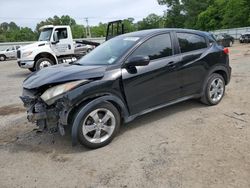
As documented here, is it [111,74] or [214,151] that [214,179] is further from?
[111,74]

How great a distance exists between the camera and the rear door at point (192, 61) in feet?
16.8

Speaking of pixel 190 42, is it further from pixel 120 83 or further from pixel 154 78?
pixel 120 83

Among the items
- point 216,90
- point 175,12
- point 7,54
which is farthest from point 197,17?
point 216,90

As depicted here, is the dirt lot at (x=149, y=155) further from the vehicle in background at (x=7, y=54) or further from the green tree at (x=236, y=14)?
the green tree at (x=236, y=14)

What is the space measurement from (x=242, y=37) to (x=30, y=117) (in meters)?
34.2

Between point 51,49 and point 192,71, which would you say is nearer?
point 192,71

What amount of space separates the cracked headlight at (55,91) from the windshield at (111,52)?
0.79m

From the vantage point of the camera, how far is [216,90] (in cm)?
576

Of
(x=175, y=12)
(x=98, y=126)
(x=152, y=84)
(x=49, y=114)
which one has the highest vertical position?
(x=175, y=12)

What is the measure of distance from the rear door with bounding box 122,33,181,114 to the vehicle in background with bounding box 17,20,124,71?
788 centimetres

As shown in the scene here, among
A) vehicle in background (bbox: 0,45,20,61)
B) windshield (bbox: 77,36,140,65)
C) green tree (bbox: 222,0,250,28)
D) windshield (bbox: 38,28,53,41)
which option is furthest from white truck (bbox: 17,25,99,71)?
green tree (bbox: 222,0,250,28)

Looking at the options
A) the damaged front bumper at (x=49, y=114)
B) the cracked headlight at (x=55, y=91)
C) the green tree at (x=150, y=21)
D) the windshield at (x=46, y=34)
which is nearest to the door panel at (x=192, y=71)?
the cracked headlight at (x=55, y=91)

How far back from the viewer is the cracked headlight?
12.9 ft

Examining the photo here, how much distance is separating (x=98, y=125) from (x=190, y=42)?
2.55m
